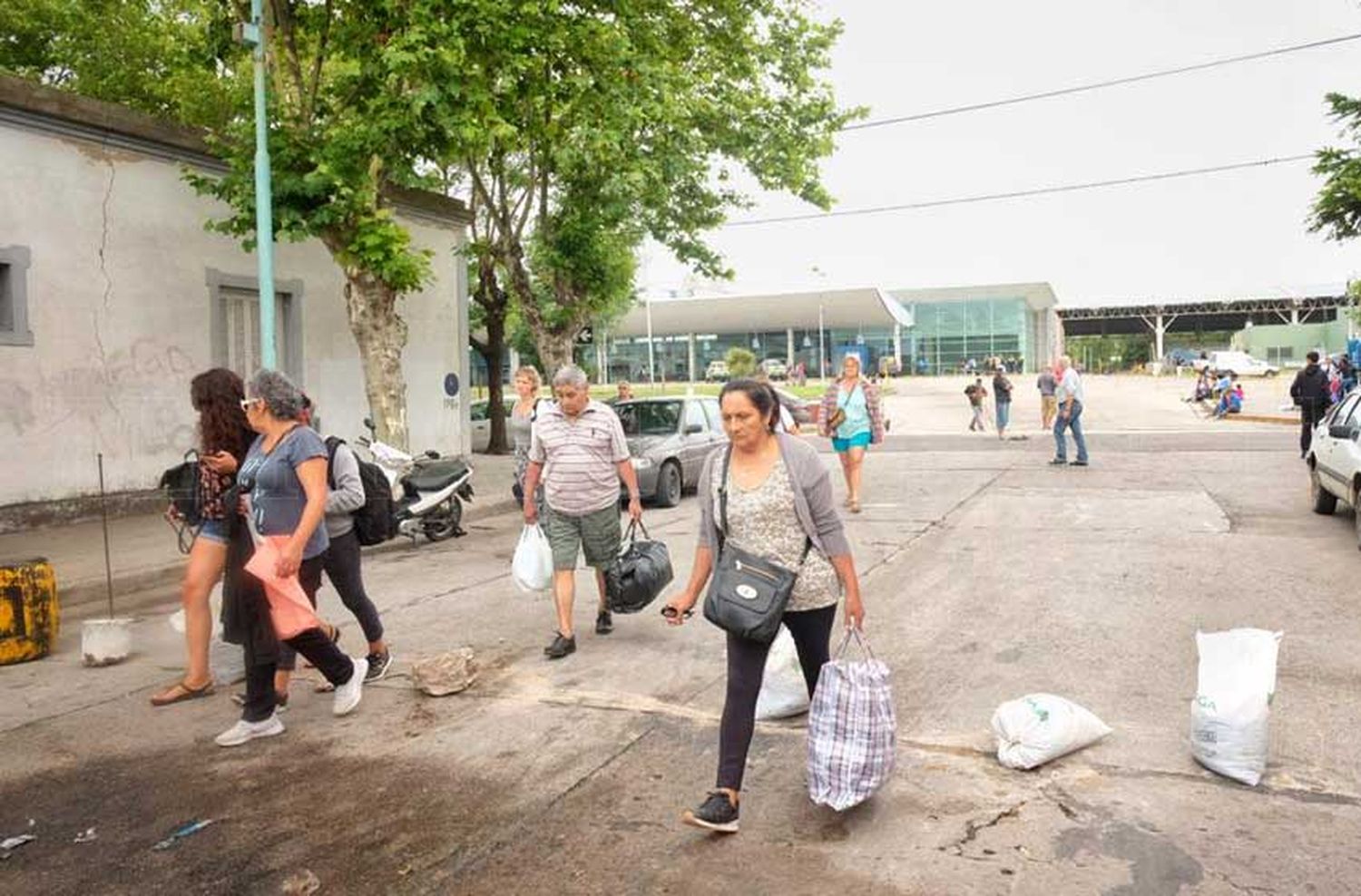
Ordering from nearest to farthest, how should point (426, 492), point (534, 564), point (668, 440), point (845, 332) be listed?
point (534, 564)
point (426, 492)
point (668, 440)
point (845, 332)

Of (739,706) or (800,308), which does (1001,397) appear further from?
(800,308)

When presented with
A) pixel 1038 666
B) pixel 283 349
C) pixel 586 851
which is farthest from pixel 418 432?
pixel 586 851

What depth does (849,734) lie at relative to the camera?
3.74 metres

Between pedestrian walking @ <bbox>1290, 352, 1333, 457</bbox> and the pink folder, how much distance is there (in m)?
16.2

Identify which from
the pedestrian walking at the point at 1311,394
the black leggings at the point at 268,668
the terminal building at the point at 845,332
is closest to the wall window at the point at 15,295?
the black leggings at the point at 268,668

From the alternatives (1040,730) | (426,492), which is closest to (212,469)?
(1040,730)

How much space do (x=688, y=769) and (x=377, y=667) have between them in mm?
2388

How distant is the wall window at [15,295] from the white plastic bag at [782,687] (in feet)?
34.4

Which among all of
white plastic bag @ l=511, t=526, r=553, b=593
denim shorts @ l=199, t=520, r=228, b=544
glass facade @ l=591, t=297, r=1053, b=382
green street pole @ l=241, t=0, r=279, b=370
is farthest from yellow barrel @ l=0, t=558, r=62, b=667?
glass facade @ l=591, t=297, r=1053, b=382

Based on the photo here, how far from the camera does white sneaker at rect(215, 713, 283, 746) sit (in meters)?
4.91

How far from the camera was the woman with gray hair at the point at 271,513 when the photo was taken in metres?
4.86

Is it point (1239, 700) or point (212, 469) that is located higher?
point (212, 469)

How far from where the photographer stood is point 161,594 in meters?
9.20

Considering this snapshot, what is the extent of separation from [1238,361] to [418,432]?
54.3 meters
